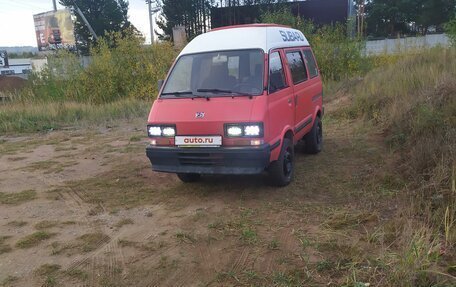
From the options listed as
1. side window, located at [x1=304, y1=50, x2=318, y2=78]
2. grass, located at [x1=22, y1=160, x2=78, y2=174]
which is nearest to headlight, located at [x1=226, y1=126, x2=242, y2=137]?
side window, located at [x1=304, y1=50, x2=318, y2=78]

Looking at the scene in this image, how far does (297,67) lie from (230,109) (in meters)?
2.12

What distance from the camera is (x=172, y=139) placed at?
5.42m

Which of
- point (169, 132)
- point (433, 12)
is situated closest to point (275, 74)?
point (169, 132)

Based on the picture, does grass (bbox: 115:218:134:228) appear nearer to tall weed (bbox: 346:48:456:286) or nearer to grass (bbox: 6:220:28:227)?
grass (bbox: 6:220:28:227)

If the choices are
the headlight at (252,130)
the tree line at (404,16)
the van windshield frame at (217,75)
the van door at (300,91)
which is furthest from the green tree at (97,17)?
the headlight at (252,130)

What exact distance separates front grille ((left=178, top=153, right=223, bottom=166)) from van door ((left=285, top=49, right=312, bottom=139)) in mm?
1593

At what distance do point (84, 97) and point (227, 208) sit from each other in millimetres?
13101

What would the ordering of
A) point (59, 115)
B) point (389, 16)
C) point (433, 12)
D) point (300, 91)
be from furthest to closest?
1. point (389, 16)
2. point (433, 12)
3. point (59, 115)
4. point (300, 91)

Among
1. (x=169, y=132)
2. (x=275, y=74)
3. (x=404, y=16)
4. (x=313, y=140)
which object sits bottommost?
(x=313, y=140)

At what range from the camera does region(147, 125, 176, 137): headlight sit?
5.40 metres

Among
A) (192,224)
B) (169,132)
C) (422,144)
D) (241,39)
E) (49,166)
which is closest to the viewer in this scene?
(192,224)

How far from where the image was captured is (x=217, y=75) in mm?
5781

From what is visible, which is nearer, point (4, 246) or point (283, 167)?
point (4, 246)

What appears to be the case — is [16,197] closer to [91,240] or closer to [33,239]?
[33,239]
